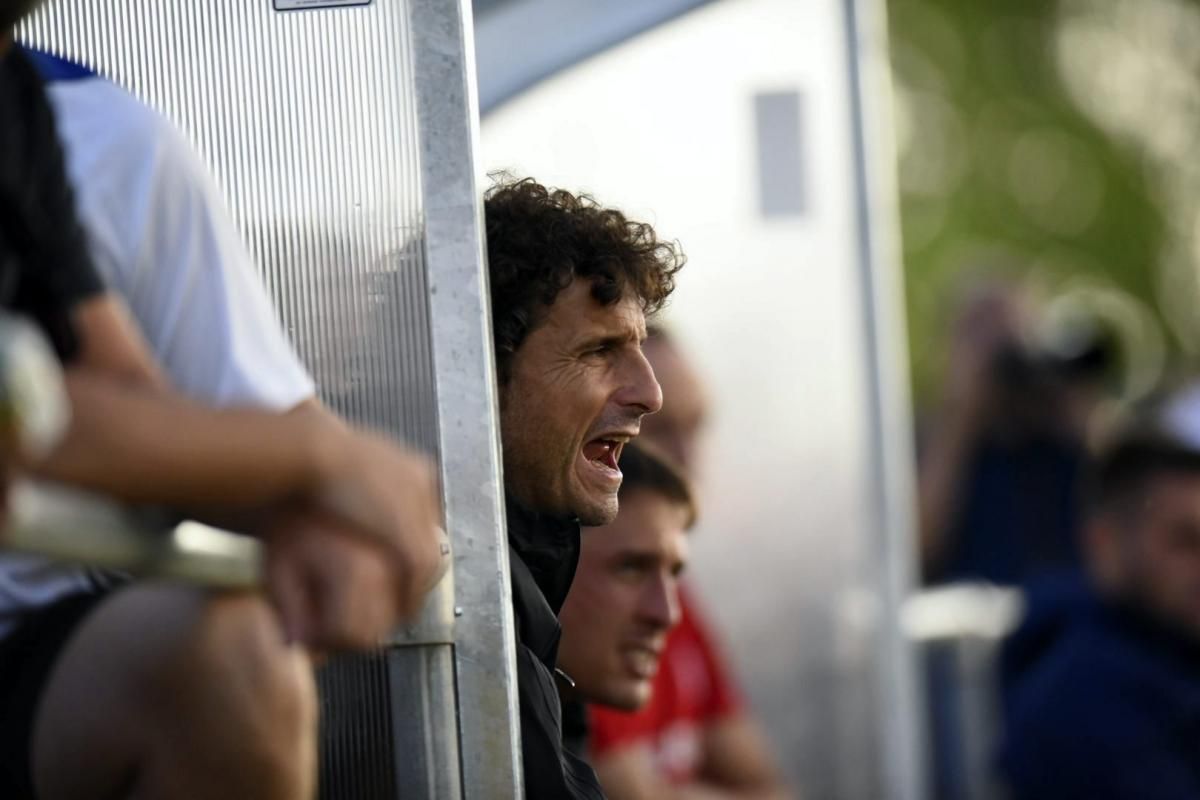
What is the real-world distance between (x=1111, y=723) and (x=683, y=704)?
0.96 meters

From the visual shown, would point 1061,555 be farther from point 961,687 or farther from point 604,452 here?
point 604,452

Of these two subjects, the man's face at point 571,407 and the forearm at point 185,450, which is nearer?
the forearm at point 185,450

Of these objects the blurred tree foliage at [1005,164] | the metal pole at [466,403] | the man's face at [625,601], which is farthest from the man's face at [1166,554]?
the blurred tree foliage at [1005,164]

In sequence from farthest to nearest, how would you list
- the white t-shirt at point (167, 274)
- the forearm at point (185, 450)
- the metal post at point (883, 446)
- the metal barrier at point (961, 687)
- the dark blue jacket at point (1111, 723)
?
the metal barrier at point (961, 687)
the metal post at point (883, 446)
the dark blue jacket at point (1111, 723)
the white t-shirt at point (167, 274)
the forearm at point (185, 450)

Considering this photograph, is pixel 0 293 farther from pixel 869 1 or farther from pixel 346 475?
pixel 869 1

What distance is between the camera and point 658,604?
3211mm

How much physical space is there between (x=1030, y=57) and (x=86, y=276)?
1560cm

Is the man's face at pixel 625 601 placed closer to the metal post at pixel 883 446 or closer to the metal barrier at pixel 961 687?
the metal post at pixel 883 446

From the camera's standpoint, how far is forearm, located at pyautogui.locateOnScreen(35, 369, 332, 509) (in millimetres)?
1466

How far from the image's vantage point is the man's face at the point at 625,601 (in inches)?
120

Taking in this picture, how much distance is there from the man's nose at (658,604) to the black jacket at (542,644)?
1.67 ft

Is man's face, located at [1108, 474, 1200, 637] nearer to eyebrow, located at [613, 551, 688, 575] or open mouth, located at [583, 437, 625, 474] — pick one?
eyebrow, located at [613, 551, 688, 575]

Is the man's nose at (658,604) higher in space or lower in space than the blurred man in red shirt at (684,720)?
higher

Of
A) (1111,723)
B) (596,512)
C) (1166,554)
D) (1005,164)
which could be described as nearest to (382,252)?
(596,512)
